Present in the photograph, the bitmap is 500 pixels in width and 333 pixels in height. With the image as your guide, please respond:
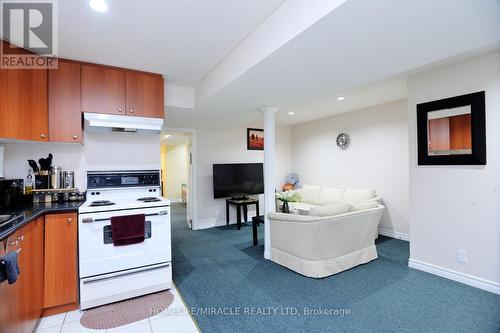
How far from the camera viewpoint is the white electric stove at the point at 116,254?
7.59 ft

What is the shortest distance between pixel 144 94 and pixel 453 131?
11.9ft

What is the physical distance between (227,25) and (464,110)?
2681 mm

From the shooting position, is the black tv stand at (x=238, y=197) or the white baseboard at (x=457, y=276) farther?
the black tv stand at (x=238, y=197)

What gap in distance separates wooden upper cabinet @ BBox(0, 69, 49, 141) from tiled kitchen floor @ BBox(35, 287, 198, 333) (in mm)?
1671

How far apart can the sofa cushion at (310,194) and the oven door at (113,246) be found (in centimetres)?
365

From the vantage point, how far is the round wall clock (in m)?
5.35

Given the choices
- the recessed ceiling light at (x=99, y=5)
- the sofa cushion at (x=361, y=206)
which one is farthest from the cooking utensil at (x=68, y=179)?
the sofa cushion at (x=361, y=206)

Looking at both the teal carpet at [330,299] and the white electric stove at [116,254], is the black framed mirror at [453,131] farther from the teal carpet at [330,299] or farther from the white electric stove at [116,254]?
the white electric stove at [116,254]

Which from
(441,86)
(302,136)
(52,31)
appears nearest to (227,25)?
(52,31)

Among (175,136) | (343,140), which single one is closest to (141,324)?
(343,140)

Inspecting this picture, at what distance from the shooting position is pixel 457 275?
2.76 m

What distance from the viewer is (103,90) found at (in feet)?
9.14

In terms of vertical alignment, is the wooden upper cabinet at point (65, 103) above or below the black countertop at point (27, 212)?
above

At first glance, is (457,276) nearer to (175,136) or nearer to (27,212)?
(27,212)
